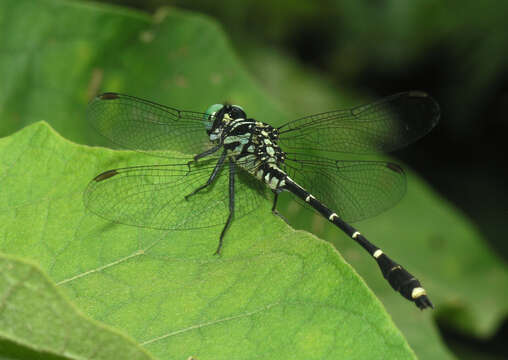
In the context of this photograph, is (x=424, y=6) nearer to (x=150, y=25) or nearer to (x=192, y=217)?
(x=150, y=25)

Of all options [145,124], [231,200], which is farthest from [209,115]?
[231,200]

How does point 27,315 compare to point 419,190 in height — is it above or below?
above

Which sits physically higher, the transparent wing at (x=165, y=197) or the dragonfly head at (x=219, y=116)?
the dragonfly head at (x=219, y=116)

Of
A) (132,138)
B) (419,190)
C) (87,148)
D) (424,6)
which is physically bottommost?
(419,190)

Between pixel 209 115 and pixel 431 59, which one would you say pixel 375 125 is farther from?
pixel 431 59

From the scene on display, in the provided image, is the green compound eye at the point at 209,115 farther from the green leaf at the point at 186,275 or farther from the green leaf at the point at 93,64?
the green leaf at the point at 186,275

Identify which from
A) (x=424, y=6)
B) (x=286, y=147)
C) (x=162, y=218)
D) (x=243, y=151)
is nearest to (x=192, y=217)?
(x=162, y=218)

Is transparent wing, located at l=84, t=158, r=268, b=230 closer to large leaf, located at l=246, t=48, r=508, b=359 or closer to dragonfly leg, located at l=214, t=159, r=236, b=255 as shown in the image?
dragonfly leg, located at l=214, t=159, r=236, b=255

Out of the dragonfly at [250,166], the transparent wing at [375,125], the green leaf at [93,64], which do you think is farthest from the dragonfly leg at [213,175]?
the green leaf at [93,64]
